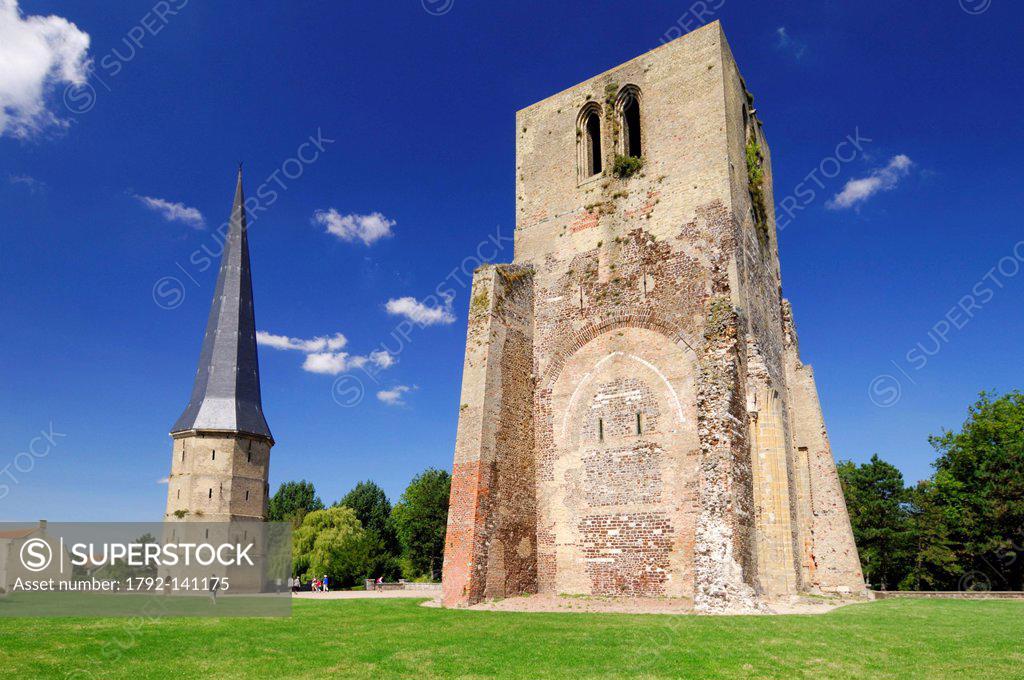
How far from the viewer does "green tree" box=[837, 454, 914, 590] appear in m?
42.1

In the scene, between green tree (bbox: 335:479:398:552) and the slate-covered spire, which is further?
green tree (bbox: 335:479:398:552)

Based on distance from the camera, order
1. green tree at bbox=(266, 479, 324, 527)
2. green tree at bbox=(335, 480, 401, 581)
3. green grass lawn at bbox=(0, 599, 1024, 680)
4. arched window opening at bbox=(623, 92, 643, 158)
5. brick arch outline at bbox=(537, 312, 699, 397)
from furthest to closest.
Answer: green tree at bbox=(266, 479, 324, 527)
green tree at bbox=(335, 480, 401, 581)
arched window opening at bbox=(623, 92, 643, 158)
brick arch outline at bbox=(537, 312, 699, 397)
green grass lawn at bbox=(0, 599, 1024, 680)

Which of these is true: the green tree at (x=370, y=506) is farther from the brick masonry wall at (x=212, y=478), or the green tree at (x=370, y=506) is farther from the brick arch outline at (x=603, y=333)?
the brick arch outline at (x=603, y=333)

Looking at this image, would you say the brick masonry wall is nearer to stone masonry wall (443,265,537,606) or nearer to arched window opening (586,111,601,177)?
stone masonry wall (443,265,537,606)

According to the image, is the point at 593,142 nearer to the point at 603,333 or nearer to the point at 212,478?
the point at 603,333

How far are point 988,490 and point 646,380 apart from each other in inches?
1060

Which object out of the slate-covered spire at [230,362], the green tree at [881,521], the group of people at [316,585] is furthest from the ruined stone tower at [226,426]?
the green tree at [881,521]

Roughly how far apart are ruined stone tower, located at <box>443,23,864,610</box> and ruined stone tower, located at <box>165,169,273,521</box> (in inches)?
795

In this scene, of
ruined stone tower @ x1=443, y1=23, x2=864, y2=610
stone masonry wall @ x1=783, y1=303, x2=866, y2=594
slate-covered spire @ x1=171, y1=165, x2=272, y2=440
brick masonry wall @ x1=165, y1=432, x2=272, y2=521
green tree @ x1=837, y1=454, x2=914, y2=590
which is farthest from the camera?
green tree @ x1=837, y1=454, x2=914, y2=590

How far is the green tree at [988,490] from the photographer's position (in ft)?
112

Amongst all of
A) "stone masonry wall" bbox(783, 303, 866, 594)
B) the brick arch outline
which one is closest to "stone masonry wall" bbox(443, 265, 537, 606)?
the brick arch outline

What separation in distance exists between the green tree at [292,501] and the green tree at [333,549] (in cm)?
1899

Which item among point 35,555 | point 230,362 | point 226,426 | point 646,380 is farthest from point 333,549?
point 646,380

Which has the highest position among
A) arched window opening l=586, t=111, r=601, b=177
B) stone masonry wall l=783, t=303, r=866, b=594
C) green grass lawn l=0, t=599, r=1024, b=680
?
arched window opening l=586, t=111, r=601, b=177
